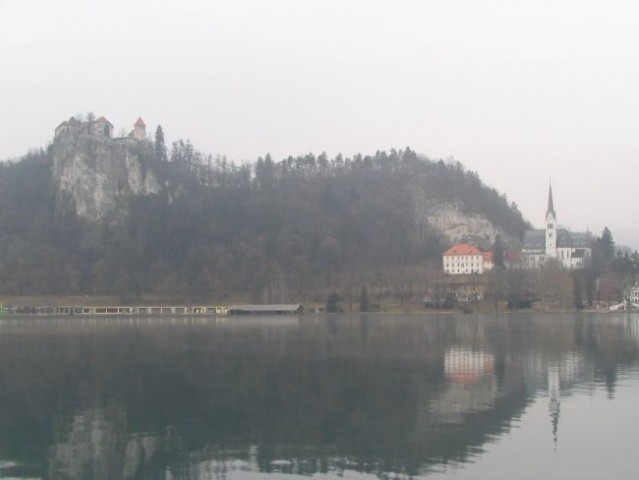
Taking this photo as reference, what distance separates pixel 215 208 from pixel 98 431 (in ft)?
538

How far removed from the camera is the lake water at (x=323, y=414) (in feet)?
64.6

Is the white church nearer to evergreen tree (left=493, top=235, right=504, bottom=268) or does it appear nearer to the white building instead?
evergreen tree (left=493, top=235, right=504, bottom=268)

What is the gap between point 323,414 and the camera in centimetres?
2580

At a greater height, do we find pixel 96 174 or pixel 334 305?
pixel 96 174

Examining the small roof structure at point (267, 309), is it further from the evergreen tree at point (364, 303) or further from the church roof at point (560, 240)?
the church roof at point (560, 240)

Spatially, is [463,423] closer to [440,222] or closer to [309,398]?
[309,398]

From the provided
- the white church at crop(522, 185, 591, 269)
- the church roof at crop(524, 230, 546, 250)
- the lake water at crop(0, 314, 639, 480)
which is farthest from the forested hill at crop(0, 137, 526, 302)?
the lake water at crop(0, 314, 639, 480)

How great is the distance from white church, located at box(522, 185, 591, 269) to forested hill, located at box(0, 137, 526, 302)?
10.9 m

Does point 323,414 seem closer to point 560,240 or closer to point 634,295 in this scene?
point 634,295

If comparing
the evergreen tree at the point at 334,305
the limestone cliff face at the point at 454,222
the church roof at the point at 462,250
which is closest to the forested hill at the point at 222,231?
the limestone cliff face at the point at 454,222

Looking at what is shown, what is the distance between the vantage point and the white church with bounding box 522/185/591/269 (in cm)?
16450

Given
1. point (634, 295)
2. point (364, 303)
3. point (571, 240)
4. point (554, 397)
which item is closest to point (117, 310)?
point (364, 303)

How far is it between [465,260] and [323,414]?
132589 mm

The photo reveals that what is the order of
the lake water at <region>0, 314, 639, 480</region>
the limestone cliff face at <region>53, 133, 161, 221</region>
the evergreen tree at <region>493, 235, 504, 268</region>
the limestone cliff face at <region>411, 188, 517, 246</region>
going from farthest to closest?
the limestone cliff face at <region>53, 133, 161, 221</region>, the limestone cliff face at <region>411, 188, 517, 246</region>, the evergreen tree at <region>493, 235, 504, 268</region>, the lake water at <region>0, 314, 639, 480</region>
